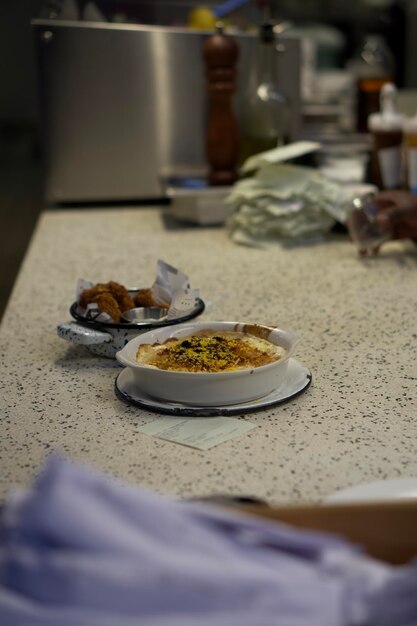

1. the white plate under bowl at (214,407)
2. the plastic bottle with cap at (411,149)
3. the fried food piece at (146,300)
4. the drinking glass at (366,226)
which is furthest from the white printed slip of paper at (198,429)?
the plastic bottle with cap at (411,149)

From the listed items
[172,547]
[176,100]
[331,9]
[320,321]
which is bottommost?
[320,321]

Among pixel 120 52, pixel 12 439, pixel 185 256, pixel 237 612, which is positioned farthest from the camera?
pixel 120 52

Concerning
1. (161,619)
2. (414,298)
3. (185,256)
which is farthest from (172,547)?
(185,256)

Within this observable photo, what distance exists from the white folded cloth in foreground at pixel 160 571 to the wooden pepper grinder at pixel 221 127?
59.9 inches

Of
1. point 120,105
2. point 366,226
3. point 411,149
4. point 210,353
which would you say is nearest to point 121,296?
point 210,353

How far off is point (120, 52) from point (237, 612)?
1.83 meters

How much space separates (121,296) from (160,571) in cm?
67

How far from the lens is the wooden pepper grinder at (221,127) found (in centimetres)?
184

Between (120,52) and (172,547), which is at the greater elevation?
(120,52)

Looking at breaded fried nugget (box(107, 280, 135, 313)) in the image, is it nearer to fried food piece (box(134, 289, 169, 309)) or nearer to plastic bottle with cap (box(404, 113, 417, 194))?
fried food piece (box(134, 289, 169, 309))

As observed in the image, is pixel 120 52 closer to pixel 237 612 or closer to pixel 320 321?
pixel 320 321

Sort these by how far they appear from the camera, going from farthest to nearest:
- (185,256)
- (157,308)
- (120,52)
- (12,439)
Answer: (120,52) → (185,256) → (157,308) → (12,439)

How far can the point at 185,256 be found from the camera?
1555mm

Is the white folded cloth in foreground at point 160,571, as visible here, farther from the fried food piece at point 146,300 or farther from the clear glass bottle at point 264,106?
the clear glass bottle at point 264,106
